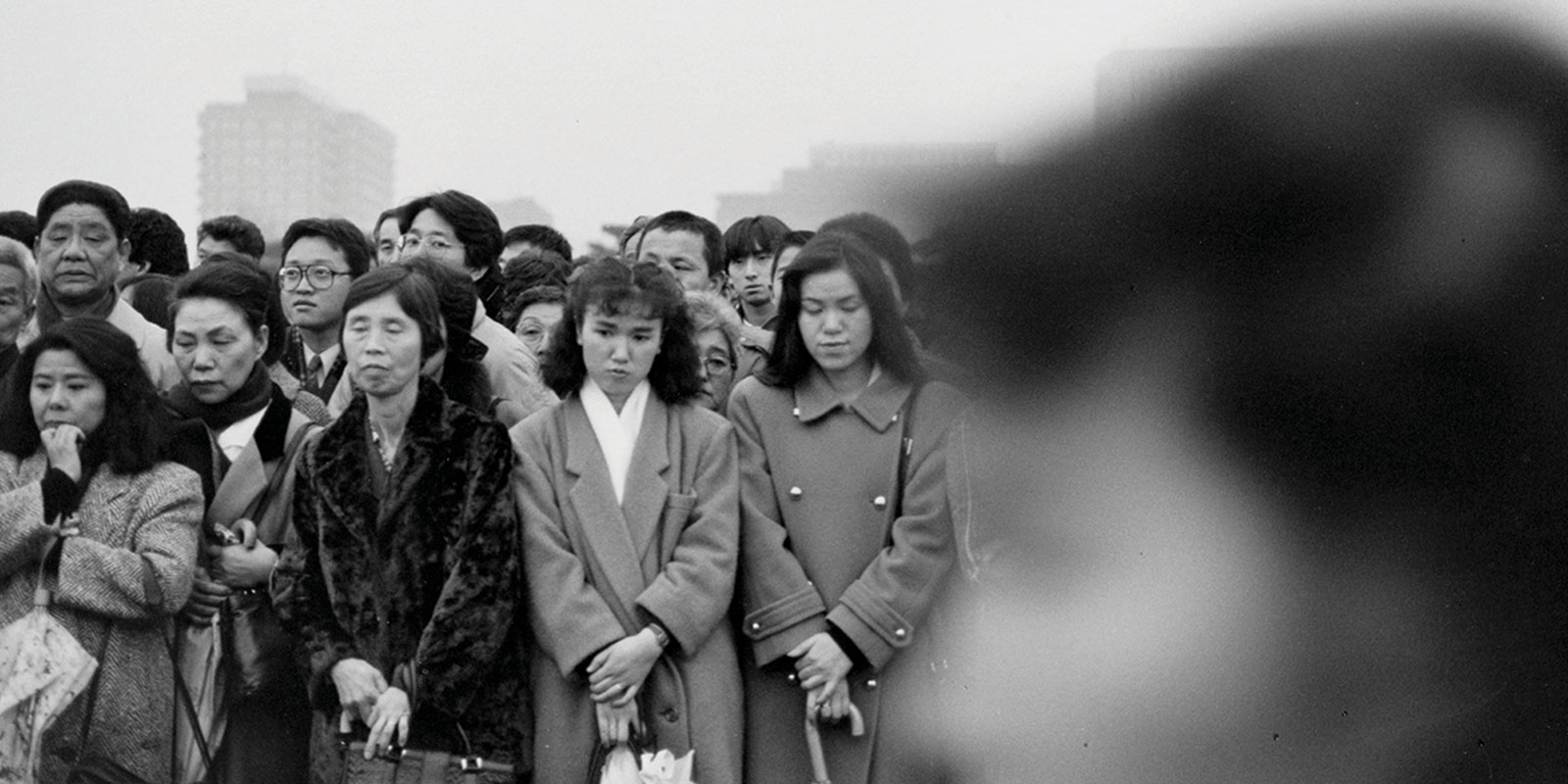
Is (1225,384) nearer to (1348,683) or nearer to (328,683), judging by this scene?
(1348,683)

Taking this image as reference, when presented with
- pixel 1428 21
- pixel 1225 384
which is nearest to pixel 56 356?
pixel 1225 384

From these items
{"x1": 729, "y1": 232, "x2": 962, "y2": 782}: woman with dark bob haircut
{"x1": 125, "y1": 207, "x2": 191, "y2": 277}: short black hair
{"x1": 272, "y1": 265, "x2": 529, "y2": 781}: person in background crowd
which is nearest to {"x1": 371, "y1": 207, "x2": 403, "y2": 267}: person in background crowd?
{"x1": 125, "y1": 207, "x2": 191, "y2": 277}: short black hair

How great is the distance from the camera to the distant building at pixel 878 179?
4.91 feet

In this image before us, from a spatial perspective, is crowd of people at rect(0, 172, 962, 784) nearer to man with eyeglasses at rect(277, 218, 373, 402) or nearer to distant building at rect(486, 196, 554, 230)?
distant building at rect(486, 196, 554, 230)

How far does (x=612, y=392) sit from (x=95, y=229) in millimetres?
1381

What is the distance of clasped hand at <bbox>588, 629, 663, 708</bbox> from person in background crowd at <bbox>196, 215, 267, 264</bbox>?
249 centimetres

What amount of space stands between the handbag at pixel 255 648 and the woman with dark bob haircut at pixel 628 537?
50cm

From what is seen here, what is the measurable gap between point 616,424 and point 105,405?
93 centimetres

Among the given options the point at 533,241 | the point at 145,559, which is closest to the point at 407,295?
the point at 145,559

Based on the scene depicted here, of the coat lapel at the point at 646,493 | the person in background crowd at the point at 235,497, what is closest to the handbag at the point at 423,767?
the person in background crowd at the point at 235,497

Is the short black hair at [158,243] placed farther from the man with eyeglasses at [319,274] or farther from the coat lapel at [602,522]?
the coat lapel at [602,522]

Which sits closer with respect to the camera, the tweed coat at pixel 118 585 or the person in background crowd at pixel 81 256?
the tweed coat at pixel 118 585

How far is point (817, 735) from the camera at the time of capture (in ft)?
9.00

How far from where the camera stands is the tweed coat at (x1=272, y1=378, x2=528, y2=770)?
2623mm
